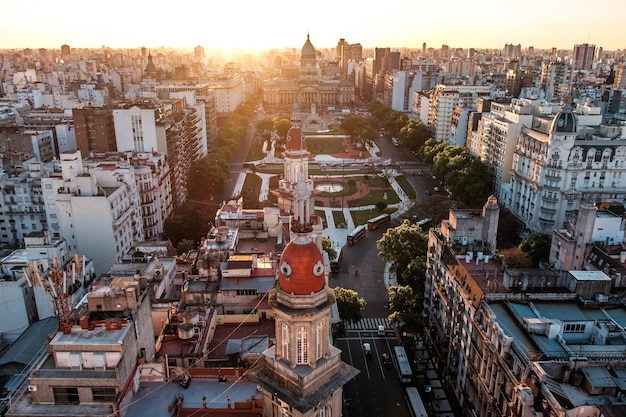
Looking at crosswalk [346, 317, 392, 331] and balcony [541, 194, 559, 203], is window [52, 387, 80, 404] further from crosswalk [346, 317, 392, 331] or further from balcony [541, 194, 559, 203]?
balcony [541, 194, 559, 203]

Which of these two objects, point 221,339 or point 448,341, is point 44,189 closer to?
point 221,339

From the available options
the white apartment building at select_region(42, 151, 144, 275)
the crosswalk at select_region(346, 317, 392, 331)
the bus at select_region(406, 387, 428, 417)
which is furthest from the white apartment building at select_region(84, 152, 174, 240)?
the bus at select_region(406, 387, 428, 417)

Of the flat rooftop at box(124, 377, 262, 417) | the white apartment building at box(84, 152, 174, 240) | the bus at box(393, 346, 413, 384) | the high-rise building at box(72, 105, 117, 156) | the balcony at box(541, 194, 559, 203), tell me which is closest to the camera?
the flat rooftop at box(124, 377, 262, 417)

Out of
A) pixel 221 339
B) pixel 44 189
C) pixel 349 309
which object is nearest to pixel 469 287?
pixel 349 309

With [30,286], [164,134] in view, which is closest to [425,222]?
[164,134]

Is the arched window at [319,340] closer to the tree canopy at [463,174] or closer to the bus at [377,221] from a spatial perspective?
the bus at [377,221]

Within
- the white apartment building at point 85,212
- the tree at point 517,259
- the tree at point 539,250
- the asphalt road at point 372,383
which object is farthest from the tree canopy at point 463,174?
the white apartment building at point 85,212
